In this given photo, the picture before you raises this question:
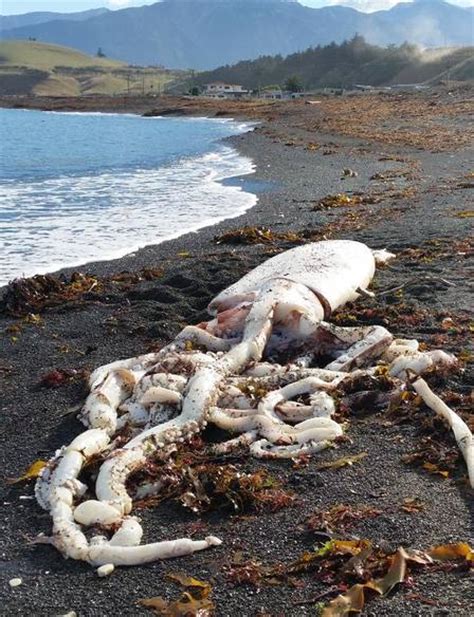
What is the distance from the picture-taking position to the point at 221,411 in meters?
5.48

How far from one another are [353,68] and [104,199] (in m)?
155

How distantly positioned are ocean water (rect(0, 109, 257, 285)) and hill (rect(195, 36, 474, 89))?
105042 mm

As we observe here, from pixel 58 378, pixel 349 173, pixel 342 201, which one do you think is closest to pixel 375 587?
Answer: pixel 58 378

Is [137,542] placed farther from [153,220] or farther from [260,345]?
[153,220]

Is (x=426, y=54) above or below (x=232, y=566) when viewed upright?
above

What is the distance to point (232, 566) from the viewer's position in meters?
3.92

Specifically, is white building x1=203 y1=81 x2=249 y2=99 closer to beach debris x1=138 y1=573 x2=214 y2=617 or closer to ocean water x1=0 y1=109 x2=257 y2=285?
ocean water x1=0 y1=109 x2=257 y2=285

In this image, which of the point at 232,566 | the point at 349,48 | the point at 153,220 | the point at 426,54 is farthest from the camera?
the point at 349,48

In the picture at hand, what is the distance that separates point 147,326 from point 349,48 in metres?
180

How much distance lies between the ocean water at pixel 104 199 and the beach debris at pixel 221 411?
17.8 ft

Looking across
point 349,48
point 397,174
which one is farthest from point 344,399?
point 349,48

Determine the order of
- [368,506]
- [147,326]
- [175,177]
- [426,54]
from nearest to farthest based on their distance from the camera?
[368,506] < [147,326] < [175,177] < [426,54]

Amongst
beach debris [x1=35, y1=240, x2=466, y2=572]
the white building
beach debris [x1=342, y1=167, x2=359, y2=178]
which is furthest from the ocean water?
the white building

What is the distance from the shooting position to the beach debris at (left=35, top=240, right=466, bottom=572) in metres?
4.30
